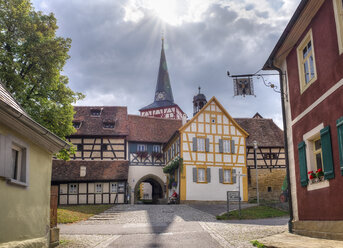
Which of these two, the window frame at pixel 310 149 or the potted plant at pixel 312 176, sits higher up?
the window frame at pixel 310 149

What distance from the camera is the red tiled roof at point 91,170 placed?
33.0 metres

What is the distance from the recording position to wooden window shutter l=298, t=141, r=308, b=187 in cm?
1071

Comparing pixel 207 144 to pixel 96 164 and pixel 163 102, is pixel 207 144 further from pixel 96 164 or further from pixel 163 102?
pixel 163 102

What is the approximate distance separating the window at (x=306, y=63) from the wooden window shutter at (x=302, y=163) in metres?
1.53

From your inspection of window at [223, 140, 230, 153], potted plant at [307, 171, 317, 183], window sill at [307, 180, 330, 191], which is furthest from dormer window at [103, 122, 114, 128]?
potted plant at [307, 171, 317, 183]

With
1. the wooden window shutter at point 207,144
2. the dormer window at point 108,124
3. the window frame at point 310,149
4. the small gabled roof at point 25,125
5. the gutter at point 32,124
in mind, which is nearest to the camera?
the gutter at point 32,124

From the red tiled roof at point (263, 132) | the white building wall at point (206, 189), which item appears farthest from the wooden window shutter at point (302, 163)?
the red tiled roof at point (263, 132)

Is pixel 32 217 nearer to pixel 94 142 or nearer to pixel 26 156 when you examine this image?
pixel 26 156

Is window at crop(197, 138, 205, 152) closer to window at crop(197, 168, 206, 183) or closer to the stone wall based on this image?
window at crop(197, 168, 206, 183)

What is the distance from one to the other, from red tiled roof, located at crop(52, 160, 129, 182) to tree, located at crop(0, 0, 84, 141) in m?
13.7

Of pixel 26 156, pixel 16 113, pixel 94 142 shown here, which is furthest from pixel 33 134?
pixel 94 142

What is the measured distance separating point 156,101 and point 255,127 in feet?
101

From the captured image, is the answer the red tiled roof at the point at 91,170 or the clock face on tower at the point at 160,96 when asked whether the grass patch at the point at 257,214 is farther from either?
the clock face on tower at the point at 160,96

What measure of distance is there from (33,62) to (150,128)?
73.6 feet
